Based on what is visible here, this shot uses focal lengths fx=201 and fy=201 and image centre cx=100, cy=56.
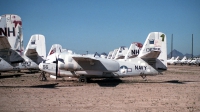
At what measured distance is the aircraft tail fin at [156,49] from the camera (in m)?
18.0

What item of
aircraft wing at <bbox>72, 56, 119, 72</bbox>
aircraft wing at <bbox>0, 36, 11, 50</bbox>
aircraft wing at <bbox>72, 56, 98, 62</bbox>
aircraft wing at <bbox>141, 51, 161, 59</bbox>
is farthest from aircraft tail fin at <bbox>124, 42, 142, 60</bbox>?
aircraft wing at <bbox>0, 36, 11, 50</bbox>

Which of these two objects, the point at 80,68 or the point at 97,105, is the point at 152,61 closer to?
the point at 80,68

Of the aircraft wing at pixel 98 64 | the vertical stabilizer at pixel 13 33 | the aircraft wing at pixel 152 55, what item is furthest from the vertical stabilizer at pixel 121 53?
the vertical stabilizer at pixel 13 33

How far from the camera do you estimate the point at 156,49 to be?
1838 centimetres

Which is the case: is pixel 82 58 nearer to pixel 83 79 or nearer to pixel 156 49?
pixel 83 79

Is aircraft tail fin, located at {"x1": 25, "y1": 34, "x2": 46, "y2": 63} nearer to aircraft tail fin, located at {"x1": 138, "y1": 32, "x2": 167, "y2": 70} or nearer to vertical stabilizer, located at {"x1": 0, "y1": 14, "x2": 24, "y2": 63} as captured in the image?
vertical stabilizer, located at {"x1": 0, "y1": 14, "x2": 24, "y2": 63}

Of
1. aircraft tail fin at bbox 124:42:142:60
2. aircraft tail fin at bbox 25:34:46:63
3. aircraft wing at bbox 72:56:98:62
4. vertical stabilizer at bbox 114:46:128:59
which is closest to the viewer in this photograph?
aircraft wing at bbox 72:56:98:62

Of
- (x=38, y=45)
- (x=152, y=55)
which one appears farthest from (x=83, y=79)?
(x=38, y=45)

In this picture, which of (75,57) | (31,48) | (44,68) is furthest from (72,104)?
(31,48)

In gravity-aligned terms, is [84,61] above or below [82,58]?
below

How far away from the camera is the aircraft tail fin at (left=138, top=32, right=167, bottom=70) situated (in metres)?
18.0

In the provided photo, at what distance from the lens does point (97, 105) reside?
355 inches

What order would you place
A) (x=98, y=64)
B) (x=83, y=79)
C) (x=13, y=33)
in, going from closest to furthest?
(x=13, y=33), (x=98, y=64), (x=83, y=79)

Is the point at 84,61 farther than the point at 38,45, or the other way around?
the point at 38,45
